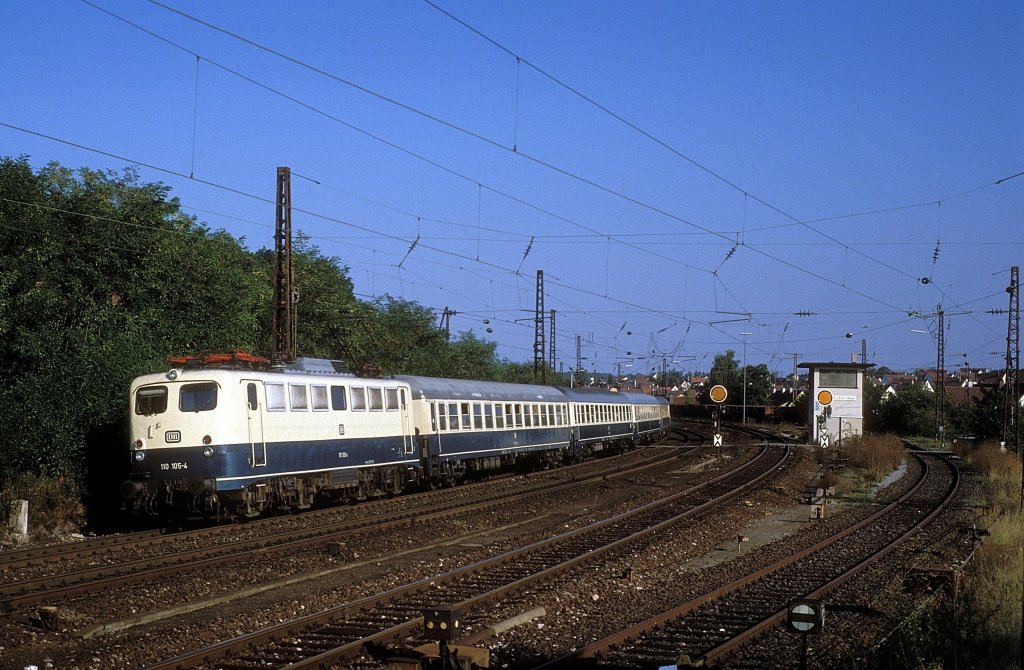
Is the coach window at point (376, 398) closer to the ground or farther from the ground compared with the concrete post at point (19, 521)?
farther from the ground

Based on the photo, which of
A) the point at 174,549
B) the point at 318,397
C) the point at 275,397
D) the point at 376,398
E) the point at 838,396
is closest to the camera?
the point at 174,549

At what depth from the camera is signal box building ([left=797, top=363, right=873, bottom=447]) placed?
47.1 meters

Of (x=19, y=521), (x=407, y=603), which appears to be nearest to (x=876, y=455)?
(x=407, y=603)

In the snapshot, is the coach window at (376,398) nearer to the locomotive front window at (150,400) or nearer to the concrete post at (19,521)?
the locomotive front window at (150,400)

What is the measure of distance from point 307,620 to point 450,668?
8.57ft

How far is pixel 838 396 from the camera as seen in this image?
1903 inches

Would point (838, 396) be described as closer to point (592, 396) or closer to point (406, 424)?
point (592, 396)

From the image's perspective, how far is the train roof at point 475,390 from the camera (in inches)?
1024

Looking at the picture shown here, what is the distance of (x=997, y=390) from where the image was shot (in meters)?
50.7

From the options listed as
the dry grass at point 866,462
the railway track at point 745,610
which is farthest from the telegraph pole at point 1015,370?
the railway track at point 745,610

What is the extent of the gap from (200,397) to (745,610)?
1056 centimetres

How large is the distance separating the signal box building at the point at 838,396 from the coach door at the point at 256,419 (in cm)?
3329

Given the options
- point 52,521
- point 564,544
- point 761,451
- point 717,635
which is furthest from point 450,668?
point 761,451

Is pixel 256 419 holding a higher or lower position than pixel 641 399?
higher
